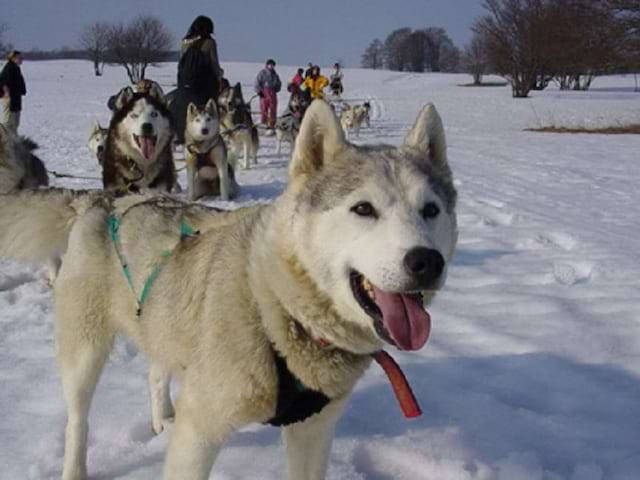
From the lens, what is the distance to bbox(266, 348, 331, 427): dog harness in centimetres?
216

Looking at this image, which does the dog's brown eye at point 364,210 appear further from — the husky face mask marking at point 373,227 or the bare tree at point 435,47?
the bare tree at point 435,47

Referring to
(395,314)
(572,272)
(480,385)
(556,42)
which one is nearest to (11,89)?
(572,272)

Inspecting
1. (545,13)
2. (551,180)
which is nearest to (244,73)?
(545,13)

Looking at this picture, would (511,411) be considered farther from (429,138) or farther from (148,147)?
(148,147)

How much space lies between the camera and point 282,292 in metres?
2.19

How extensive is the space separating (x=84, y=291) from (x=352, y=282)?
1242 millimetres

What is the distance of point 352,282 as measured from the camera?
2.07m

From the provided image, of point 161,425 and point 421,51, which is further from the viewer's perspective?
point 421,51

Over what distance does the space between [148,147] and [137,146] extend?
120 millimetres

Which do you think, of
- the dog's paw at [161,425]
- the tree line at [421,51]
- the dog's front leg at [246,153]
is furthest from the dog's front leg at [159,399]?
the tree line at [421,51]

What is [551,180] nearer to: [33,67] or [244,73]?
[244,73]

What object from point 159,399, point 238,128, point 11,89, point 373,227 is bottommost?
point 159,399

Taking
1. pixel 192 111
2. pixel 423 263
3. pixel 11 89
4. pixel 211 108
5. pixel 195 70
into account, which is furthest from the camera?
pixel 11 89

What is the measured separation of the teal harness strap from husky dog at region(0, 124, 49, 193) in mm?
2897
